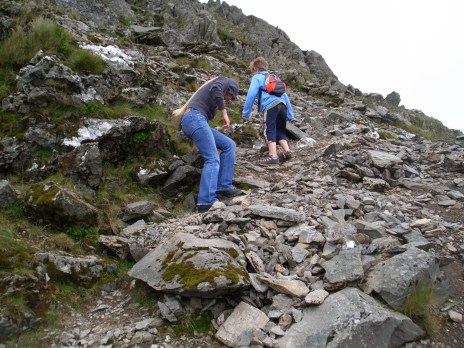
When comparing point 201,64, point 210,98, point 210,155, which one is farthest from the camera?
point 201,64

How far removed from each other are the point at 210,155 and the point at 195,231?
1.84 meters

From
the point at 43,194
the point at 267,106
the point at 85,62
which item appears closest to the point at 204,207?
the point at 43,194

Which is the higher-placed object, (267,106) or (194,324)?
(267,106)

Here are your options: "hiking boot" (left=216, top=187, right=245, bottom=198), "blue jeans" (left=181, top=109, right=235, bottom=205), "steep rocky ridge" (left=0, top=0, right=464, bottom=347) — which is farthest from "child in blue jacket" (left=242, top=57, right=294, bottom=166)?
"hiking boot" (left=216, top=187, right=245, bottom=198)

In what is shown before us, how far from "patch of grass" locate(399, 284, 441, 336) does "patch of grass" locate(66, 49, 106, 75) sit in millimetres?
8266

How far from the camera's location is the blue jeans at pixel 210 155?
21.9ft

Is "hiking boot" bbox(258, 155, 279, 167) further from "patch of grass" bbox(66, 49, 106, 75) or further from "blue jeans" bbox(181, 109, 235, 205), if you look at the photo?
"patch of grass" bbox(66, 49, 106, 75)

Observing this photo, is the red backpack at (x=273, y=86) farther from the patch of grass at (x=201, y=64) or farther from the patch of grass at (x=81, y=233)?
the patch of grass at (x=201, y=64)

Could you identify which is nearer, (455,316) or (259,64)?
(455,316)

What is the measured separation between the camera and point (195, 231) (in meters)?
5.56

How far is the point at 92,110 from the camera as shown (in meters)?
7.92

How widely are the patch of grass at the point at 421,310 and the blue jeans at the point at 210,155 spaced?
3.61 m

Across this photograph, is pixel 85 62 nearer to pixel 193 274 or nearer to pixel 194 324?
pixel 193 274

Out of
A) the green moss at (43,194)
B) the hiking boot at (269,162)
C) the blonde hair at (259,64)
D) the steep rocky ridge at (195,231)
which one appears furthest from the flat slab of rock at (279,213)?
the blonde hair at (259,64)
